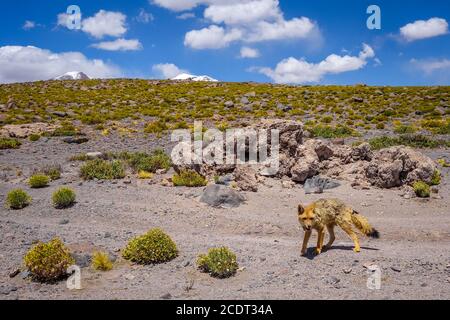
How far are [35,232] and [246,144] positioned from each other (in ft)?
28.7

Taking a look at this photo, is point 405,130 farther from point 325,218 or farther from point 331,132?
point 325,218

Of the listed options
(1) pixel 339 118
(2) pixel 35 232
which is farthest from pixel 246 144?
(1) pixel 339 118

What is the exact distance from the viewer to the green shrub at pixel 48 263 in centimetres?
745

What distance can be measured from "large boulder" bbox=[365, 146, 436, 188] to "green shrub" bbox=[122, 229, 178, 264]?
909 centimetres

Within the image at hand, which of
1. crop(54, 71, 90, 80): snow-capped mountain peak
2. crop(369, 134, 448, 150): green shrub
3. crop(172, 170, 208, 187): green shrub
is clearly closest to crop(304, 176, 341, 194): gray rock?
crop(172, 170, 208, 187): green shrub

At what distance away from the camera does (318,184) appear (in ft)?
47.1

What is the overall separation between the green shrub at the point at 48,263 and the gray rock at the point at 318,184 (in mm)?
8838

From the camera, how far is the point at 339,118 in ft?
115

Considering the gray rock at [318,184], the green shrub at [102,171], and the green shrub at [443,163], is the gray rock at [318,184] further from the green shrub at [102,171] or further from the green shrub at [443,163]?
the green shrub at [102,171]

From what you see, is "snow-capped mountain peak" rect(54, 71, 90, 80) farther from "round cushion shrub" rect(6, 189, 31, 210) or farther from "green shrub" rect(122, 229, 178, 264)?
"green shrub" rect(122, 229, 178, 264)

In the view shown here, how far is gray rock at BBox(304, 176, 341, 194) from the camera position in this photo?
45.9 ft

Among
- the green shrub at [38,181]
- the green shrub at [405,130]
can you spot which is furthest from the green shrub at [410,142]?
the green shrub at [38,181]

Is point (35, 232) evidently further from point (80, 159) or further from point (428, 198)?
point (428, 198)
